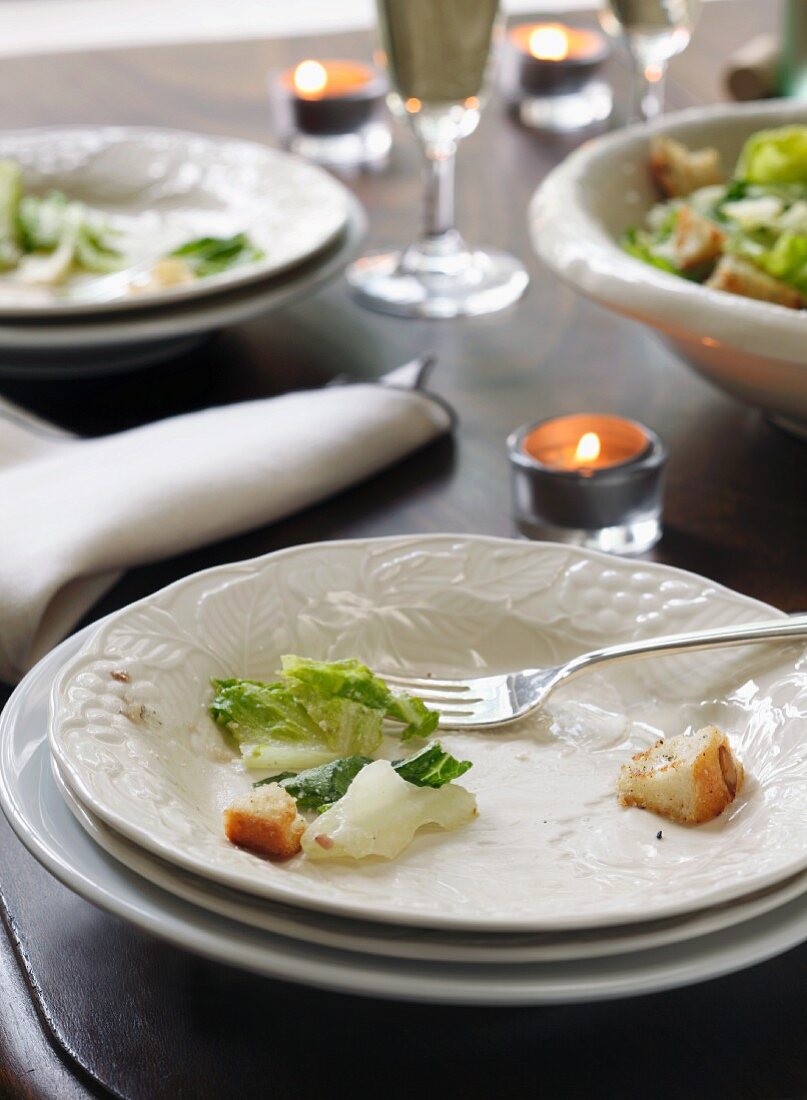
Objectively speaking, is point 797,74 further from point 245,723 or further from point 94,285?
point 245,723

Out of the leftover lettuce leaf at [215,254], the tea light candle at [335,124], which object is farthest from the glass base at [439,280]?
the tea light candle at [335,124]

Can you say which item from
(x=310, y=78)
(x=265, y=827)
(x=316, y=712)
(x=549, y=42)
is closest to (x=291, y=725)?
(x=316, y=712)

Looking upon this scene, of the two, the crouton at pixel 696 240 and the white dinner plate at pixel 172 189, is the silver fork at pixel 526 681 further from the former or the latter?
the white dinner plate at pixel 172 189

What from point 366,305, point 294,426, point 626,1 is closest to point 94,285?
point 366,305

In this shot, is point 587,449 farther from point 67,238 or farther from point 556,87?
point 556,87

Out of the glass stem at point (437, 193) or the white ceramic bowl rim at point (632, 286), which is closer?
the white ceramic bowl rim at point (632, 286)

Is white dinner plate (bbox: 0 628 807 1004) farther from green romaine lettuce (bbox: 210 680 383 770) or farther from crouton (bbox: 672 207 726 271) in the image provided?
crouton (bbox: 672 207 726 271)

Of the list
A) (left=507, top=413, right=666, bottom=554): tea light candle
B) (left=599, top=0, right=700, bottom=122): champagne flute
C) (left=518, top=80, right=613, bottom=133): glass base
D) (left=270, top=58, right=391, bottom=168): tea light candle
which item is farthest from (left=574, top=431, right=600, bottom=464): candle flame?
(left=518, top=80, right=613, bottom=133): glass base
